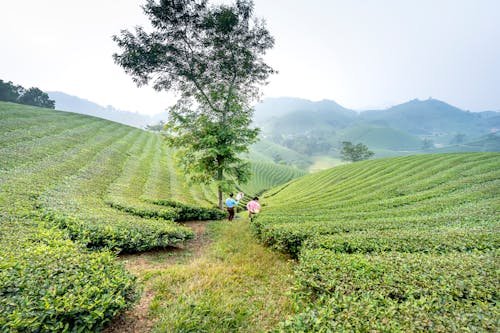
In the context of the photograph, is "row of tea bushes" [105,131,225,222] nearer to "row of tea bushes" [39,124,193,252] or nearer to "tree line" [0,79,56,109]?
"row of tea bushes" [39,124,193,252]

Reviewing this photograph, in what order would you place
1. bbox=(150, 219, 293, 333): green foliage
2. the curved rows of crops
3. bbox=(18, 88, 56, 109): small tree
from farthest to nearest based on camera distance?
bbox=(18, 88, 56, 109): small tree < the curved rows of crops < bbox=(150, 219, 293, 333): green foliage

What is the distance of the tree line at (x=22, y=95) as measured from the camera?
61344mm

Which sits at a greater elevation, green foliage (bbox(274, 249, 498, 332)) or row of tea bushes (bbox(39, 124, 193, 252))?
green foliage (bbox(274, 249, 498, 332))

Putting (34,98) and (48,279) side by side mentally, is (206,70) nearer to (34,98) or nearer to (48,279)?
(48,279)

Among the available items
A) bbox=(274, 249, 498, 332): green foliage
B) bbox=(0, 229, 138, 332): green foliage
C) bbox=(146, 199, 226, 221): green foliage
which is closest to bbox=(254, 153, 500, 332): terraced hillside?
bbox=(274, 249, 498, 332): green foliage

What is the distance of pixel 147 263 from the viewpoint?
8.03 m

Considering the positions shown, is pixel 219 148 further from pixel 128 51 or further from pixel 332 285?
pixel 332 285

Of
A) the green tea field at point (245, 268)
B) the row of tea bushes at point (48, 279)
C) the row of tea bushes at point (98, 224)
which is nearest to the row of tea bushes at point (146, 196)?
the green tea field at point (245, 268)

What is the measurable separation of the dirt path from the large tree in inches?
194

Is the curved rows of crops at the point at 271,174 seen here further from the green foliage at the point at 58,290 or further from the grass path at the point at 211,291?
the green foliage at the point at 58,290

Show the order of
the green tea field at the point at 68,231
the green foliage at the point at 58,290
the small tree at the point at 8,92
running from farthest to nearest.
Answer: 1. the small tree at the point at 8,92
2. the green tea field at the point at 68,231
3. the green foliage at the point at 58,290

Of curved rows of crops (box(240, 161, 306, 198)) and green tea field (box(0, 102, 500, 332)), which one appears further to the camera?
curved rows of crops (box(240, 161, 306, 198))

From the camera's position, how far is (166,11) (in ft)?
46.2

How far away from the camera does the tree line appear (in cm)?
6134
